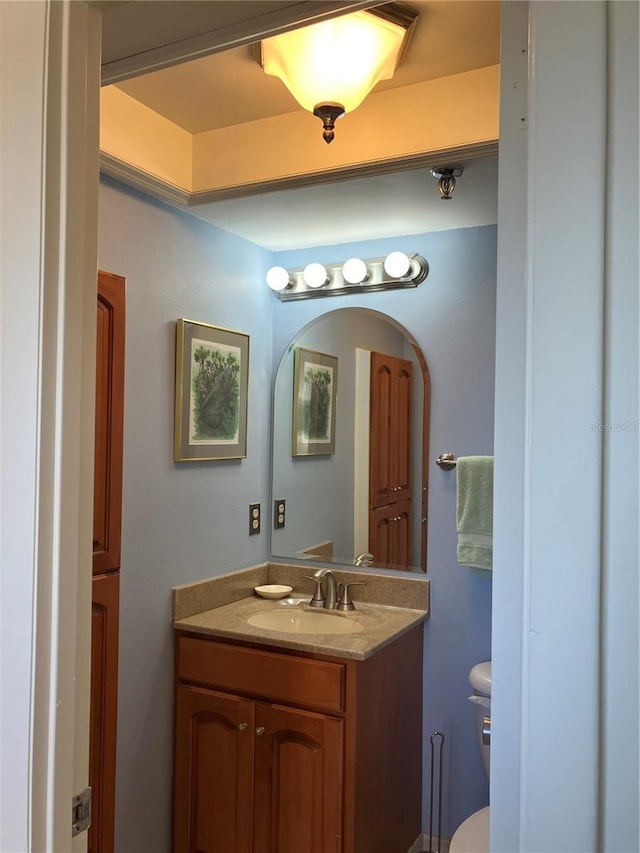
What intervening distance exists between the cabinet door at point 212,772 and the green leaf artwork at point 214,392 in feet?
2.85

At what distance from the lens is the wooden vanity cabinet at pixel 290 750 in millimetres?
2059

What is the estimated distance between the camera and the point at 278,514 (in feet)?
9.09

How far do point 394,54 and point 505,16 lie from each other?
1.05 m

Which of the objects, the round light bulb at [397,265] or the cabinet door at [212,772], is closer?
the cabinet door at [212,772]

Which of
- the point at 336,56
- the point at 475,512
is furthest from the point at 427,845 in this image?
the point at 336,56

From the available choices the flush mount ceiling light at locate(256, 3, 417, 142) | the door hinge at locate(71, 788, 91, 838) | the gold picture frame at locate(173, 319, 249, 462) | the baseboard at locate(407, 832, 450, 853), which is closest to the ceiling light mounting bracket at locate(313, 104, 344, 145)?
the flush mount ceiling light at locate(256, 3, 417, 142)

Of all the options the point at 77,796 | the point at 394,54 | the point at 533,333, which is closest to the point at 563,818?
the point at 533,333

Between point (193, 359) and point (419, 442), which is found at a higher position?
point (193, 359)

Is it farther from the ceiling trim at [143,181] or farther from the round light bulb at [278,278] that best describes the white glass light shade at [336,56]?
the round light bulb at [278,278]

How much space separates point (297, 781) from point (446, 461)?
45.1 inches

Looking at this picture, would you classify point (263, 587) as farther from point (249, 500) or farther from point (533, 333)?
point (533, 333)

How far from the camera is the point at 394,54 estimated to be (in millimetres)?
1624

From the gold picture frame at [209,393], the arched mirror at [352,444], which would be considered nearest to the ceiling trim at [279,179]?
the gold picture frame at [209,393]

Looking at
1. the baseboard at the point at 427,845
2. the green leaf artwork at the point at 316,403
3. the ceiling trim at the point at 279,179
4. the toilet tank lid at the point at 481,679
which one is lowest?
the baseboard at the point at 427,845
